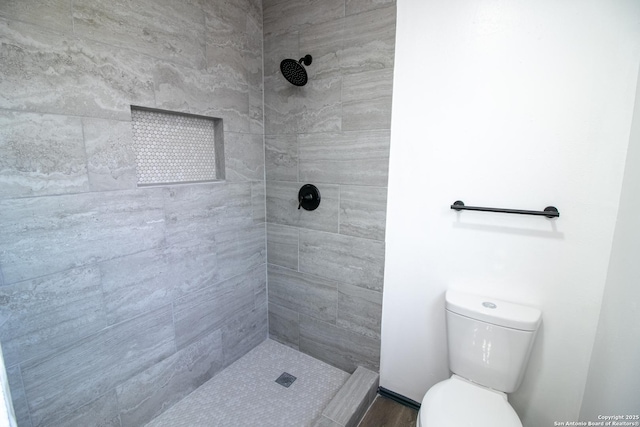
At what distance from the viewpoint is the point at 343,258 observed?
6.10ft

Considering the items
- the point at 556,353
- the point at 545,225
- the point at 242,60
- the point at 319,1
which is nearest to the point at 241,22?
the point at 242,60

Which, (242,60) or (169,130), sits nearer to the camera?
(169,130)

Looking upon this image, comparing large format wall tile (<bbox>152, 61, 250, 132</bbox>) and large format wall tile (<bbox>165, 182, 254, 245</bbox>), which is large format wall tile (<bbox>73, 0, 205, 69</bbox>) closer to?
large format wall tile (<bbox>152, 61, 250, 132</bbox>)

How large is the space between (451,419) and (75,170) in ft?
5.96

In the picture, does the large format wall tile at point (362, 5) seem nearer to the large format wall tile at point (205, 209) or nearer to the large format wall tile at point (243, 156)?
the large format wall tile at point (243, 156)

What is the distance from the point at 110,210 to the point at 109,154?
250 millimetres

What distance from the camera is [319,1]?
5.64ft

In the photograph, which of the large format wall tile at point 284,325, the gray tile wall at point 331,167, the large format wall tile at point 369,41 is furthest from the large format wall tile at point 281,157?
the large format wall tile at point 284,325

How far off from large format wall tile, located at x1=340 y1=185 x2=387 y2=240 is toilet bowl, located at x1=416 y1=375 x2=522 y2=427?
0.79 metres

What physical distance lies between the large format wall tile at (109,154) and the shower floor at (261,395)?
1.27m

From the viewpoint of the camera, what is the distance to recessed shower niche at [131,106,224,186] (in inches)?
59.0

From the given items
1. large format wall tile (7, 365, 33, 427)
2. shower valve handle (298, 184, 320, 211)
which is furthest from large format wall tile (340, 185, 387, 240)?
large format wall tile (7, 365, 33, 427)

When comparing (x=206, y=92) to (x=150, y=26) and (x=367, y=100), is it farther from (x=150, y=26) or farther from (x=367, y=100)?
(x=367, y=100)

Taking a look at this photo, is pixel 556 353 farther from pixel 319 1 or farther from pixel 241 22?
pixel 241 22
